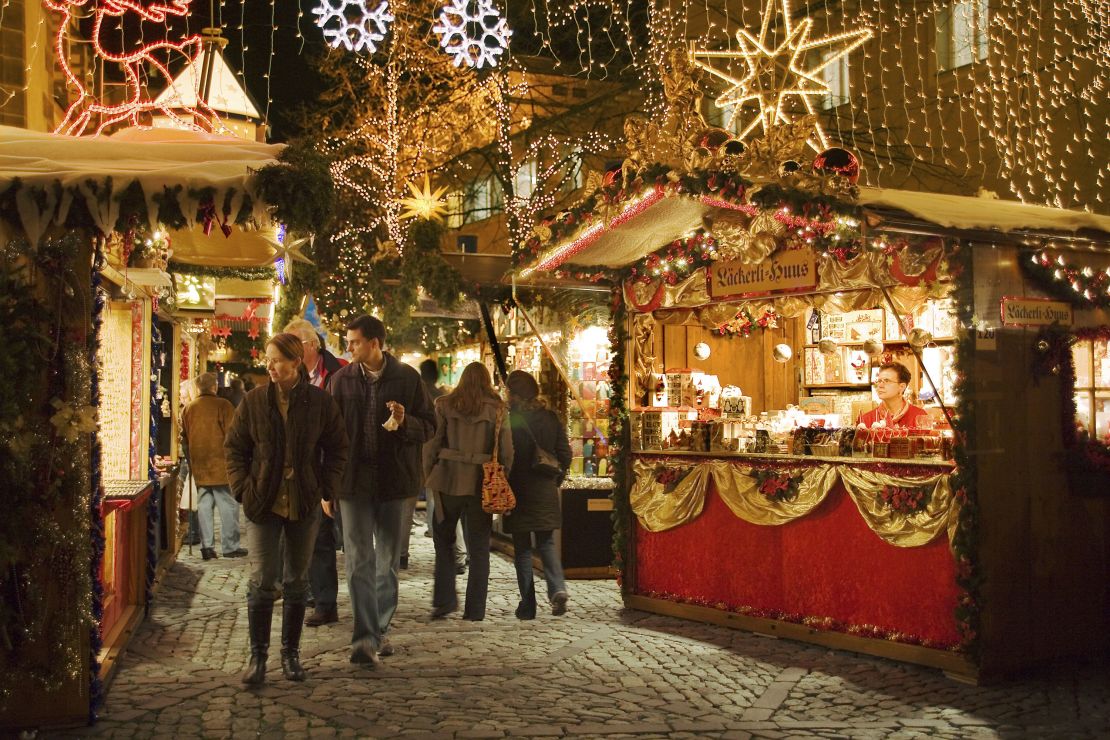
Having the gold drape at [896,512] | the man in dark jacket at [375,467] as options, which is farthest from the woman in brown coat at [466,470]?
the gold drape at [896,512]

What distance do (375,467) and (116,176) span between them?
2523mm

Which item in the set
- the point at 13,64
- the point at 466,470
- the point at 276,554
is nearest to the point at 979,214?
the point at 466,470

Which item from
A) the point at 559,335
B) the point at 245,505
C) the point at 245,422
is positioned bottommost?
the point at 245,505

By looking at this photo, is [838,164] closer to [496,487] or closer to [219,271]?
[496,487]

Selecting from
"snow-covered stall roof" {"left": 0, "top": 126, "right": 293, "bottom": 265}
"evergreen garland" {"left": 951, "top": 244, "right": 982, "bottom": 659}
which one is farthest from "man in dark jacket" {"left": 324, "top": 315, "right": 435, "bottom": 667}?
"evergreen garland" {"left": 951, "top": 244, "right": 982, "bottom": 659}

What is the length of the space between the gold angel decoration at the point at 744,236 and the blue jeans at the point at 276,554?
3.68 metres

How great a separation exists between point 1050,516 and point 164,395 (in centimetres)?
1016

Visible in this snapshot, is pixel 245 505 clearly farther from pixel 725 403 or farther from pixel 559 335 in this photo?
pixel 559 335

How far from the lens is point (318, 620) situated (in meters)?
8.34

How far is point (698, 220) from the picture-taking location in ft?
27.5

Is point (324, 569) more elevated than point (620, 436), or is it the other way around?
point (620, 436)

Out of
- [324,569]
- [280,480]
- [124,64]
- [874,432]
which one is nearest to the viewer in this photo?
[280,480]

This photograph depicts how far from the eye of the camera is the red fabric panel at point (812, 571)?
283 inches

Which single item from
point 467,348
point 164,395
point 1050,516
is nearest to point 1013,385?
point 1050,516
